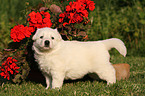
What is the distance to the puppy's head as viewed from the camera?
3824 mm

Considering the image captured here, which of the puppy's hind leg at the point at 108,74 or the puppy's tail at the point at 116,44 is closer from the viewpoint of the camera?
the puppy's hind leg at the point at 108,74

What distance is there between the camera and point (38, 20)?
454 centimetres

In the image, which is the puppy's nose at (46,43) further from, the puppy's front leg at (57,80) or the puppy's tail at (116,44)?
the puppy's tail at (116,44)

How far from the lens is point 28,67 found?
4555 mm

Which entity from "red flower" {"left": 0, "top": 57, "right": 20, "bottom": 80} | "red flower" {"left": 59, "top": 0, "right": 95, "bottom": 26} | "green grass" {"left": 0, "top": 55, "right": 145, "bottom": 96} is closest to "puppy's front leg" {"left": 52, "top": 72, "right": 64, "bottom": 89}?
"green grass" {"left": 0, "top": 55, "right": 145, "bottom": 96}

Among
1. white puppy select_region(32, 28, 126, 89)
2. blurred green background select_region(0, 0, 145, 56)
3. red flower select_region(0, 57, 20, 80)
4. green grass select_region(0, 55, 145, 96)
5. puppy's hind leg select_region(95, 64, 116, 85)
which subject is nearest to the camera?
green grass select_region(0, 55, 145, 96)

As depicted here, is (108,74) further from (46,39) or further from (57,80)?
(46,39)

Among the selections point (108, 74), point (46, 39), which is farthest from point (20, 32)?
point (108, 74)

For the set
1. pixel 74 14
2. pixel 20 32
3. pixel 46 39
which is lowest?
pixel 46 39

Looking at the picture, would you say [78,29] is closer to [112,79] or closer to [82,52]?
[82,52]

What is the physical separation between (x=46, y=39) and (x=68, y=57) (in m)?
0.57

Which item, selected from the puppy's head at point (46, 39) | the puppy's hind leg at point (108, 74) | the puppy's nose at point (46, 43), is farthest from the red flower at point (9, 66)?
the puppy's hind leg at point (108, 74)

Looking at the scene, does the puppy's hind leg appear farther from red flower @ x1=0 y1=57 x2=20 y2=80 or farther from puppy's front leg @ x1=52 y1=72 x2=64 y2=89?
red flower @ x1=0 y1=57 x2=20 y2=80

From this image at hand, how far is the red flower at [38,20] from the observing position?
453 centimetres
